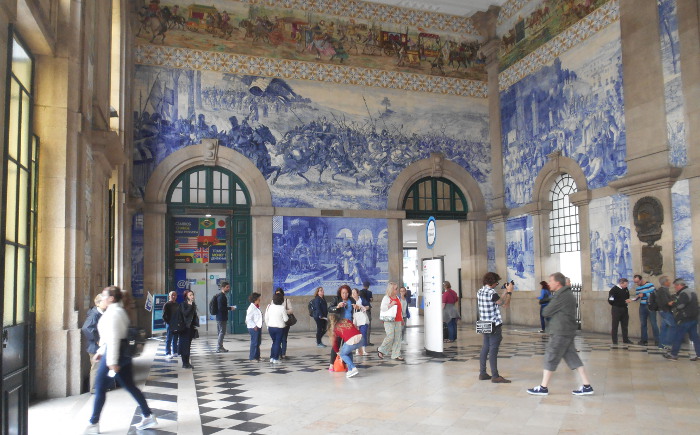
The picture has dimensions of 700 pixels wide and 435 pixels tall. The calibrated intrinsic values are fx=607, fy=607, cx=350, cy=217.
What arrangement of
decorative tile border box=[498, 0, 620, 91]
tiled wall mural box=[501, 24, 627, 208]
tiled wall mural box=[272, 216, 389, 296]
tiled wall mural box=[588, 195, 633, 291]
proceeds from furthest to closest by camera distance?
tiled wall mural box=[272, 216, 389, 296]
decorative tile border box=[498, 0, 620, 91]
tiled wall mural box=[501, 24, 627, 208]
tiled wall mural box=[588, 195, 633, 291]

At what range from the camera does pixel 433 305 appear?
11.3 metres

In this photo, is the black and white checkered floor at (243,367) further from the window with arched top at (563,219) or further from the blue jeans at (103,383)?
the window with arched top at (563,219)

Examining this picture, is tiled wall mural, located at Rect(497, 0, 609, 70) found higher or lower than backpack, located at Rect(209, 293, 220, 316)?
higher

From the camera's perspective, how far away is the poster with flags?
18.7 meters

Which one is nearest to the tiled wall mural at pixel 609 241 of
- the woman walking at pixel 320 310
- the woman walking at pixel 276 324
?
the woman walking at pixel 320 310

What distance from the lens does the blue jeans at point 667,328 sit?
11200 mm

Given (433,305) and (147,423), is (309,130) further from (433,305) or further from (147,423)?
(147,423)

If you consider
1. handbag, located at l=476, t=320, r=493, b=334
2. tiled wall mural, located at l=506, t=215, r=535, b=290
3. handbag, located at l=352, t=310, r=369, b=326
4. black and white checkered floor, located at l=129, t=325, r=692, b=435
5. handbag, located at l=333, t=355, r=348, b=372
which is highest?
tiled wall mural, located at l=506, t=215, r=535, b=290

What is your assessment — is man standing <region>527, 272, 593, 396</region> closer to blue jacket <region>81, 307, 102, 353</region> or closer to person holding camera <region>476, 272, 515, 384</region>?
person holding camera <region>476, 272, 515, 384</region>

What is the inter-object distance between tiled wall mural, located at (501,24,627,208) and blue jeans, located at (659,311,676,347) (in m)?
4.59

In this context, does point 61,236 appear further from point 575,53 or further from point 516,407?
point 575,53

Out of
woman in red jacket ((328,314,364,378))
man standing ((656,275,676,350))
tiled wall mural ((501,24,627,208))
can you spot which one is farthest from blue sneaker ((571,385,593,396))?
tiled wall mural ((501,24,627,208))

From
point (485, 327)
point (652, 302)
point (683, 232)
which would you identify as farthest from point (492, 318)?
point (683, 232)

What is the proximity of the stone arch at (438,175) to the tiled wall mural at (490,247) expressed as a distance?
0.59m
